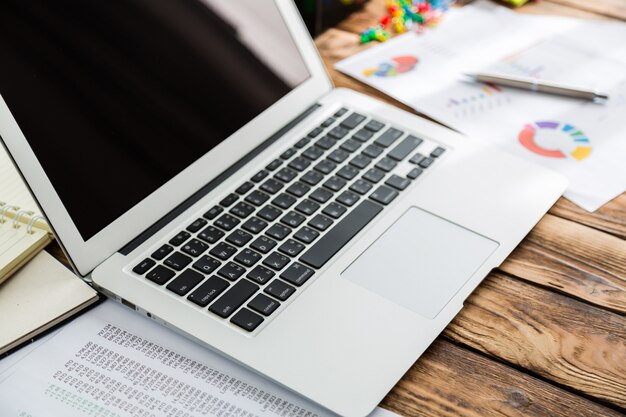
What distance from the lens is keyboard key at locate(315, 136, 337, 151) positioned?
31.9 inches

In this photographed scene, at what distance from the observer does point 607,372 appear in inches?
23.8

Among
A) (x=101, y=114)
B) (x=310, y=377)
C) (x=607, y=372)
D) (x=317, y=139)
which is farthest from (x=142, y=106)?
(x=607, y=372)

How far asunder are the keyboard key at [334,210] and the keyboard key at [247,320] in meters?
0.15

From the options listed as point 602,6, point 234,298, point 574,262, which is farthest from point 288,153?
point 602,6

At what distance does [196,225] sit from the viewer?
71 cm

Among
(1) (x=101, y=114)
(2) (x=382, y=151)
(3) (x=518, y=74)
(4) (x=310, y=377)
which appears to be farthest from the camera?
(3) (x=518, y=74)

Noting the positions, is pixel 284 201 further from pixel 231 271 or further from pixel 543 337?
pixel 543 337

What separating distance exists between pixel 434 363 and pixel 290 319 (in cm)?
13

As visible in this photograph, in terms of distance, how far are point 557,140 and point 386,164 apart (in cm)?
23

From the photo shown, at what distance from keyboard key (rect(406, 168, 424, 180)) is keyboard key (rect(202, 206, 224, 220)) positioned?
0.21m

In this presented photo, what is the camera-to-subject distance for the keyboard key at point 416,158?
79cm

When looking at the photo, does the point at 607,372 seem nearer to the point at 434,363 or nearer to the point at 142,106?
the point at 434,363

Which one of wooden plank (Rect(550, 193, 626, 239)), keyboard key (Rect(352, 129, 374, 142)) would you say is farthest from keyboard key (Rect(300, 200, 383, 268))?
wooden plank (Rect(550, 193, 626, 239))

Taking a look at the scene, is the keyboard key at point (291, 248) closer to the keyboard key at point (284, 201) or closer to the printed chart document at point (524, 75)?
the keyboard key at point (284, 201)
